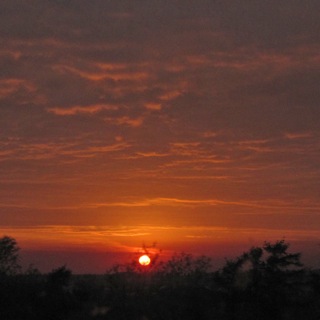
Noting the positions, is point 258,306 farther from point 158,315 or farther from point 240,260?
point 158,315

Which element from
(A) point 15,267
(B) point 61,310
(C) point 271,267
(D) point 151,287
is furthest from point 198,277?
(B) point 61,310

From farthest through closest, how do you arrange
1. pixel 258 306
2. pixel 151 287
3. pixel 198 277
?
pixel 198 277 → pixel 151 287 → pixel 258 306

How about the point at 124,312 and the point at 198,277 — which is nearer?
the point at 124,312

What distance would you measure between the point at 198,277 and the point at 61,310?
61.4 feet

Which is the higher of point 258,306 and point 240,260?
point 240,260

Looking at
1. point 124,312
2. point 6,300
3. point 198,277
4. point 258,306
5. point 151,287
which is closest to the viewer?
point 6,300

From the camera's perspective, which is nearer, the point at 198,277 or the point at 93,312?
Result: the point at 93,312

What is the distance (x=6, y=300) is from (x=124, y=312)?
6.40 m

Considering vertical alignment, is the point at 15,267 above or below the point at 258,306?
above

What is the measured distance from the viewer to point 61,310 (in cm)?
2948

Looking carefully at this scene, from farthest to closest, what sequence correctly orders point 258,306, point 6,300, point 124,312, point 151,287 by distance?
1. point 151,287
2. point 124,312
3. point 258,306
4. point 6,300

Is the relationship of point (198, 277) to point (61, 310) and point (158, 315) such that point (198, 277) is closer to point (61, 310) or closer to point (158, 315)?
point (158, 315)

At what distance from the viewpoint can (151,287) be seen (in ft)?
141

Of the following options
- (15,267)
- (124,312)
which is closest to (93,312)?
(124,312)
